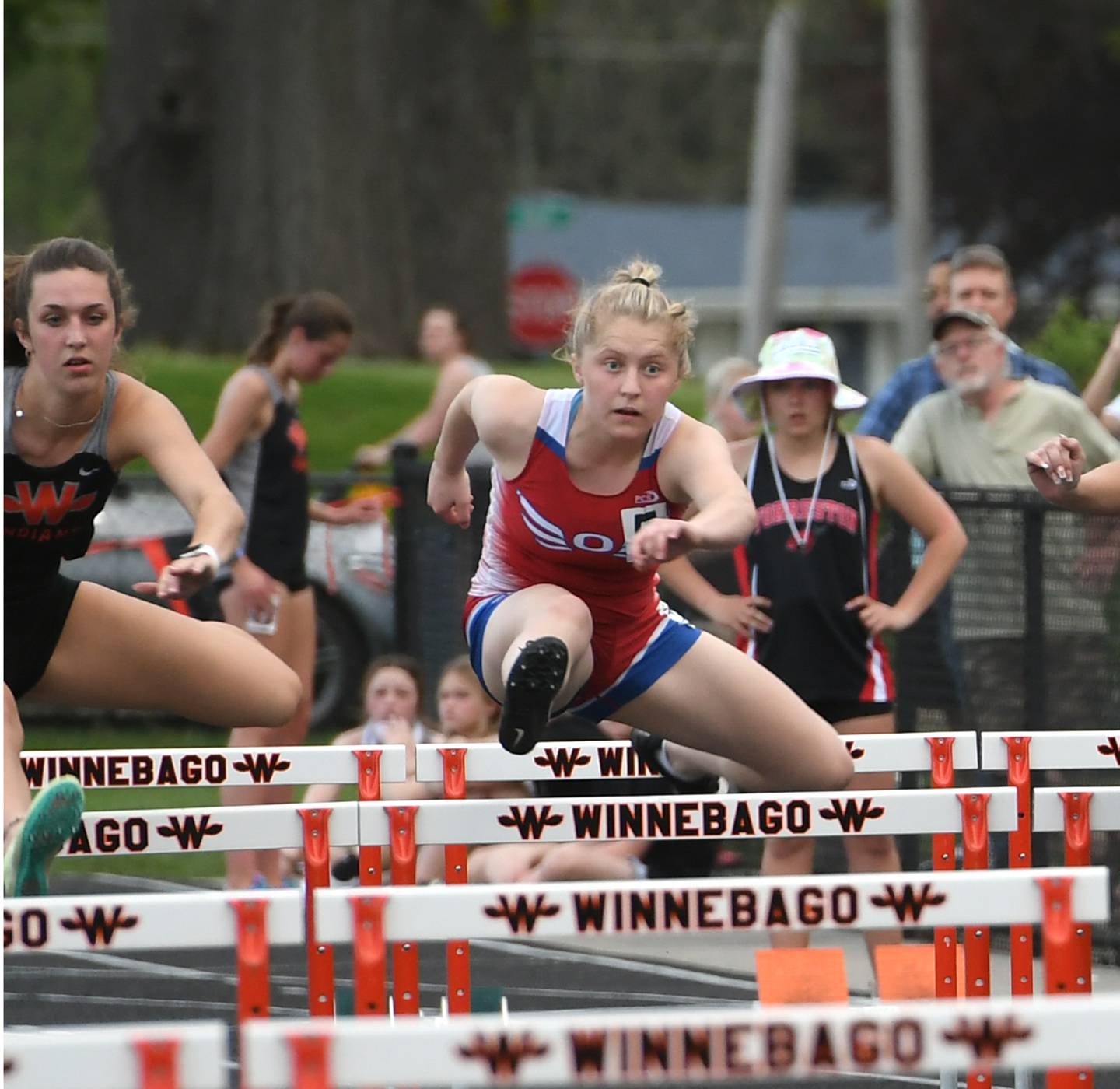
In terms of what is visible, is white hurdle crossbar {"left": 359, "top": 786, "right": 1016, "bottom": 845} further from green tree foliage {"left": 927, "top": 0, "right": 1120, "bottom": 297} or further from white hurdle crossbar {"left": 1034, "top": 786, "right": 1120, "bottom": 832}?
green tree foliage {"left": 927, "top": 0, "right": 1120, "bottom": 297}

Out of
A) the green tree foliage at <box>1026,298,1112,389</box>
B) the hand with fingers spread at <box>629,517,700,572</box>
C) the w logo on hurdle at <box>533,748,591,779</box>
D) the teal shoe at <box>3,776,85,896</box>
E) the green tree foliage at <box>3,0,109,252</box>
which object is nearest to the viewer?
the teal shoe at <box>3,776,85,896</box>

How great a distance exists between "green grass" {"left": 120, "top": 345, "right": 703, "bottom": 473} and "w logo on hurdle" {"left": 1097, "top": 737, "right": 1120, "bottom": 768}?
34.9 feet

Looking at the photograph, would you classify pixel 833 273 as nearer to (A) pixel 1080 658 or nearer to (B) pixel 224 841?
(A) pixel 1080 658

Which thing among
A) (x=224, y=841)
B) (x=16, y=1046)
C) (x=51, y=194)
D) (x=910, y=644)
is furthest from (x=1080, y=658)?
A: (x=51, y=194)

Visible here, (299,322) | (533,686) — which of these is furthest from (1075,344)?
(533,686)

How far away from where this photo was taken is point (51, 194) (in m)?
43.6

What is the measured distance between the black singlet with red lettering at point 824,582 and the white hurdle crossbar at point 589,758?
1122 millimetres

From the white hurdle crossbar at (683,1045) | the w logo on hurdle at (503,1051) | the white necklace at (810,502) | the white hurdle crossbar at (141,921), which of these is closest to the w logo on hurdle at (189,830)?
the white hurdle crossbar at (141,921)

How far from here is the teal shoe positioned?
4418 millimetres

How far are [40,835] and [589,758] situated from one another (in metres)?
1.96

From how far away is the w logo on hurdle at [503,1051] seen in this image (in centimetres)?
322

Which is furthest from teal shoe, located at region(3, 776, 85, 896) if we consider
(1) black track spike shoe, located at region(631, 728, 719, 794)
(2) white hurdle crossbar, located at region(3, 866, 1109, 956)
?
Answer: (1) black track spike shoe, located at region(631, 728, 719, 794)

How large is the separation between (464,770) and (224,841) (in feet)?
2.97

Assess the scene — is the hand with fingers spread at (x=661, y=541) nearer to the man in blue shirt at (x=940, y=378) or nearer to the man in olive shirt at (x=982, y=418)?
the man in olive shirt at (x=982, y=418)
